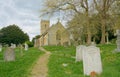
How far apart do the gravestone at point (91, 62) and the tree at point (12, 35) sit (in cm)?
8009

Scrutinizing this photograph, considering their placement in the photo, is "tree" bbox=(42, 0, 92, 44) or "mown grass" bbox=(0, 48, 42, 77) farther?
"tree" bbox=(42, 0, 92, 44)

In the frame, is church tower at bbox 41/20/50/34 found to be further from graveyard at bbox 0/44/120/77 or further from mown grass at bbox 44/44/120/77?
mown grass at bbox 44/44/120/77

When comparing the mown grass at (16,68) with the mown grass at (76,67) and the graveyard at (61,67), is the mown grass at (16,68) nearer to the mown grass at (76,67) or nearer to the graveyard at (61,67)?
the graveyard at (61,67)

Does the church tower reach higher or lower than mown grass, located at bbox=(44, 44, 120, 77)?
higher

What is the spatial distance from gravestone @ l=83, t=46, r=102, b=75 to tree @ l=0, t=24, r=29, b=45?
8009cm

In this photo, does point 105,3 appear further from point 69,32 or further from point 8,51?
point 8,51

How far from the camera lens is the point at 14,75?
45.4 ft

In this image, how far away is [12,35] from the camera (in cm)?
9444

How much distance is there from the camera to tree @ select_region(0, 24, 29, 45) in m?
93.7

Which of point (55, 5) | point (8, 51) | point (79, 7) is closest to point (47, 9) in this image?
point (55, 5)

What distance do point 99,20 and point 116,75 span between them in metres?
36.8

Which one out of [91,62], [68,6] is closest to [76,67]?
[91,62]

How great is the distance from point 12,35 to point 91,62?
82281mm

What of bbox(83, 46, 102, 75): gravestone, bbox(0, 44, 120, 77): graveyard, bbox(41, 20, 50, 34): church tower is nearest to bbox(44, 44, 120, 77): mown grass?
bbox(0, 44, 120, 77): graveyard
